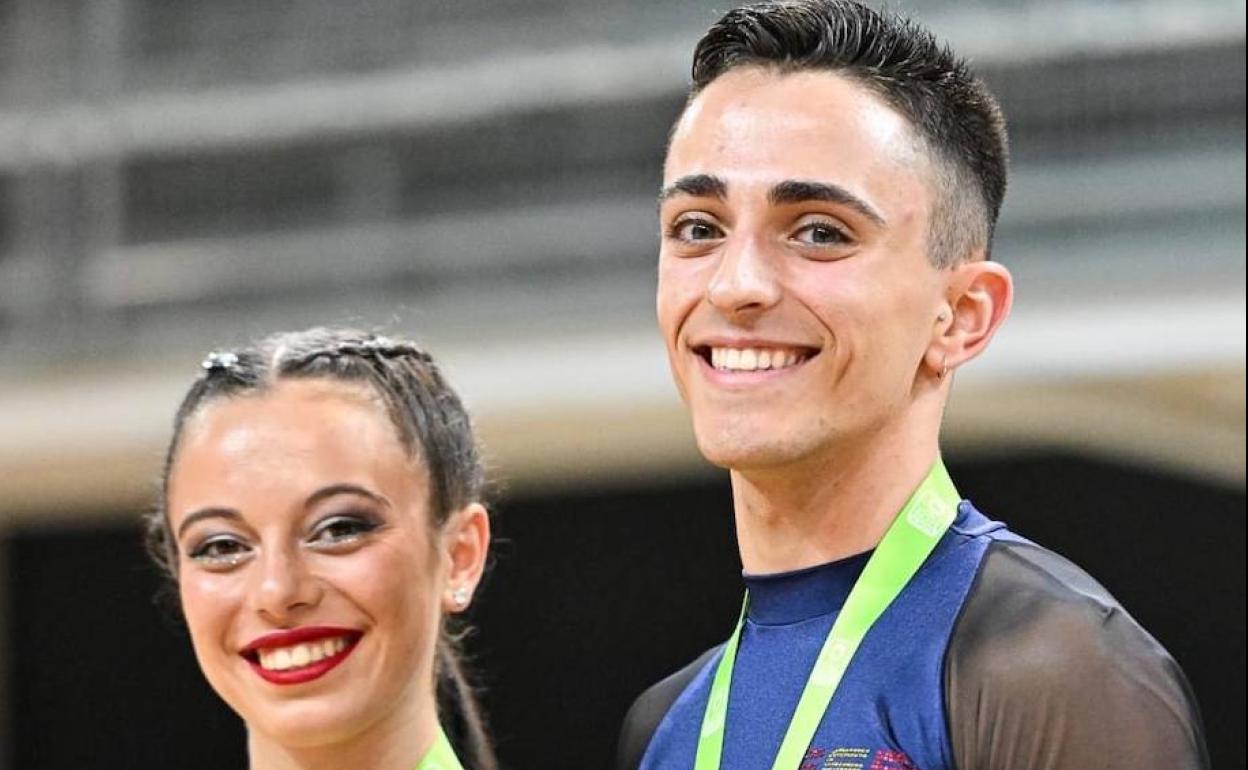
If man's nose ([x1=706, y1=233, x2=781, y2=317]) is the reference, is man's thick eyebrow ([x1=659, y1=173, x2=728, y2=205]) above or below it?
above

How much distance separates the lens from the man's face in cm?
203

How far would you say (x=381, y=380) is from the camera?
2674 millimetres

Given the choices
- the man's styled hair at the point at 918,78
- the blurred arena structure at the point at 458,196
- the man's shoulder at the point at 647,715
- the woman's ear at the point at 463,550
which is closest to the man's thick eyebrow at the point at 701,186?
the man's styled hair at the point at 918,78

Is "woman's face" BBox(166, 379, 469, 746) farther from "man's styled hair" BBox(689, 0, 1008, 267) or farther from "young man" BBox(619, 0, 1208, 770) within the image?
"man's styled hair" BBox(689, 0, 1008, 267)

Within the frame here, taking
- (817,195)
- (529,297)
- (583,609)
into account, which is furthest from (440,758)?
(529,297)

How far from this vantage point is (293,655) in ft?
8.05

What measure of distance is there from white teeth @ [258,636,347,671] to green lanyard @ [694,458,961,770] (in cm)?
55

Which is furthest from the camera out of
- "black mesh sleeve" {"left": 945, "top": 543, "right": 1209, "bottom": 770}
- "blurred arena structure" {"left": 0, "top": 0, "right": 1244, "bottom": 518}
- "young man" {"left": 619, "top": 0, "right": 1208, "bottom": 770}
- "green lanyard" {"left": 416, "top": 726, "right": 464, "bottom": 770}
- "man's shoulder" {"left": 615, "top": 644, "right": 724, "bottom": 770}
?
"blurred arena structure" {"left": 0, "top": 0, "right": 1244, "bottom": 518}

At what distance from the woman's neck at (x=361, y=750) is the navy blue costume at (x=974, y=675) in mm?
476

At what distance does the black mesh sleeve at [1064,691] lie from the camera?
5.99ft

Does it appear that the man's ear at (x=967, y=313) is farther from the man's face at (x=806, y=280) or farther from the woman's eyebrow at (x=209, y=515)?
the woman's eyebrow at (x=209, y=515)

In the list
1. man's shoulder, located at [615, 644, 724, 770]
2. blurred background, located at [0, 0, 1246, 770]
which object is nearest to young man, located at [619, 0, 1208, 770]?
man's shoulder, located at [615, 644, 724, 770]

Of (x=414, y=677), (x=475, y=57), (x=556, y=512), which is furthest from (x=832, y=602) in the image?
(x=475, y=57)

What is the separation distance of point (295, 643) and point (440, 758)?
27 centimetres
